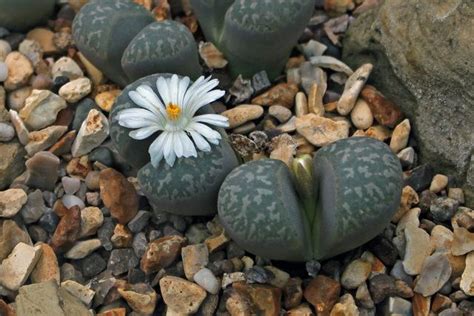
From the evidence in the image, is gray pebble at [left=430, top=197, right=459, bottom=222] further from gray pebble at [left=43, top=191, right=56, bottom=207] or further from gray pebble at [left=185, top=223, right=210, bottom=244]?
gray pebble at [left=43, top=191, right=56, bottom=207]

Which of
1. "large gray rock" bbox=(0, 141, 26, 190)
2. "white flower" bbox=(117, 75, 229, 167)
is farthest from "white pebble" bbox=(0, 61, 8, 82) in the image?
"white flower" bbox=(117, 75, 229, 167)

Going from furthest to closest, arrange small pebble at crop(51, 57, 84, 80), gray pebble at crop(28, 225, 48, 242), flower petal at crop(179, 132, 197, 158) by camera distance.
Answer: small pebble at crop(51, 57, 84, 80) → gray pebble at crop(28, 225, 48, 242) → flower petal at crop(179, 132, 197, 158)

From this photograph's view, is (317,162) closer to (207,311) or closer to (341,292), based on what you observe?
(341,292)

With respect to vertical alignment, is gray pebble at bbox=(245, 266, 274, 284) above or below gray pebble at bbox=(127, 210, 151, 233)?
above

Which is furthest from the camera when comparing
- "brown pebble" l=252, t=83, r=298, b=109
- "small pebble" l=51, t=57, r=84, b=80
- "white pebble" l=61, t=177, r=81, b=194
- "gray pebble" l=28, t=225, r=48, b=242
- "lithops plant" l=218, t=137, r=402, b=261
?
"small pebble" l=51, t=57, r=84, b=80

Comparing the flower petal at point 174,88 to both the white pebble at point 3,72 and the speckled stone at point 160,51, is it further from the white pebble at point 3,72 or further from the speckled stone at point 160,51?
the white pebble at point 3,72

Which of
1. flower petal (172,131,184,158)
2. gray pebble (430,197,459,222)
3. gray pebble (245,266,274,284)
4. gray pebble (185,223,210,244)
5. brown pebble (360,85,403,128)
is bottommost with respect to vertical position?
gray pebble (185,223,210,244)

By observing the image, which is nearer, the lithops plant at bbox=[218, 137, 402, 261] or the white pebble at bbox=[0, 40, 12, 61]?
the lithops plant at bbox=[218, 137, 402, 261]
